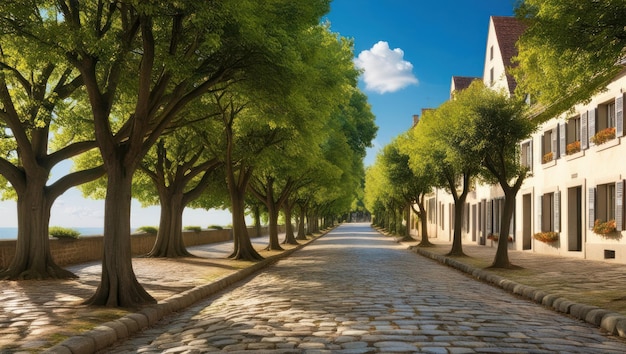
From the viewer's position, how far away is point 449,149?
2003 cm

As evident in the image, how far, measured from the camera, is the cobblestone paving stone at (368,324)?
6.96 meters

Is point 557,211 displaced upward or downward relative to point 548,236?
upward

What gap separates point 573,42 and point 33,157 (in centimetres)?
1244

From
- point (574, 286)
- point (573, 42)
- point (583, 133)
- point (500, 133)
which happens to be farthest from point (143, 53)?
point (583, 133)

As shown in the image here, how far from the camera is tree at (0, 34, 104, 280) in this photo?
50.4ft

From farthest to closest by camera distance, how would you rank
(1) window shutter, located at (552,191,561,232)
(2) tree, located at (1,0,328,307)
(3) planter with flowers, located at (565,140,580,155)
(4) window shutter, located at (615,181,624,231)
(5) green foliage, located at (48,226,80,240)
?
1. (1) window shutter, located at (552,191,561,232)
2. (3) planter with flowers, located at (565,140,580,155)
3. (4) window shutter, located at (615,181,624,231)
4. (5) green foliage, located at (48,226,80,240)
5. (2) tree, located at (1,0,328,307)

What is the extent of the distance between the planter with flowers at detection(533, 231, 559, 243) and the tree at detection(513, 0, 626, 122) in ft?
47.9

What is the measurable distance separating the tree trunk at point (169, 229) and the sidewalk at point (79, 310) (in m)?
6.92

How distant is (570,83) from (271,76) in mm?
5838

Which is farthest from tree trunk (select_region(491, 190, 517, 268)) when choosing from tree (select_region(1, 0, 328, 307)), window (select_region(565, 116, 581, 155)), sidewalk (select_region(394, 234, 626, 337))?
tree (select_region(1, 0, 328, 307))

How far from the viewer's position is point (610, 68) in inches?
435

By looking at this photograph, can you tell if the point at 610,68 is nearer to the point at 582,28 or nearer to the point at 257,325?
the point at 582,28

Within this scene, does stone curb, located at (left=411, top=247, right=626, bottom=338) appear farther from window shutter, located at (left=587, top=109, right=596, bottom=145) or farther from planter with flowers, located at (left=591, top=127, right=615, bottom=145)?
window shutter, located at (left=587, top=109, right=596, bottom=145)

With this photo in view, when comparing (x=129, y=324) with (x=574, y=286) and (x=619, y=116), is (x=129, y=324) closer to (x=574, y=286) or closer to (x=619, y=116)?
(x=574, y=286)
